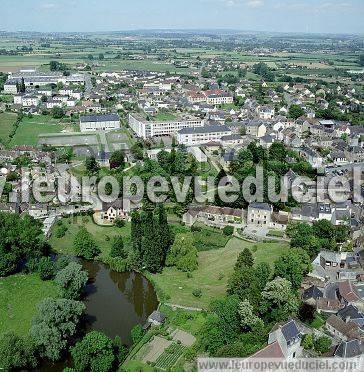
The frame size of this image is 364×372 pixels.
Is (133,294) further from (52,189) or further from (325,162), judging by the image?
(325,162)

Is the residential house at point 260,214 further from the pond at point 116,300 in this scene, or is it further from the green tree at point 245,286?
the pond at point 116,300

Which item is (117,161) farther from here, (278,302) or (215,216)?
(278,302)

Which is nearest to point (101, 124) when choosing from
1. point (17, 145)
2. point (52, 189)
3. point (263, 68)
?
point (17, 145)

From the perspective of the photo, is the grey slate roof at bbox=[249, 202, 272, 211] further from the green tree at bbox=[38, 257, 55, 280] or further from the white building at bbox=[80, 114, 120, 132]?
the white building at bbox=[80, 114, 120, 132]

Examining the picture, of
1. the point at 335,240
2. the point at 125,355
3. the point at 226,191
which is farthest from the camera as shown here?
the point at 226,191

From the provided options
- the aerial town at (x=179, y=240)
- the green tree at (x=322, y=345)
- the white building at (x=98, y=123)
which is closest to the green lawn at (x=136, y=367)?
the aerial town at (x=179, y=240)
